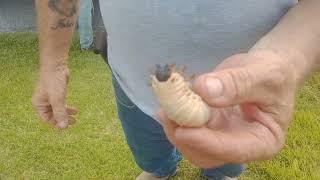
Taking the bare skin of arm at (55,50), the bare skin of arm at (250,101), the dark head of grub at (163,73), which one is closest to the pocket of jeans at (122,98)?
the bare skin of arm at (55,50)

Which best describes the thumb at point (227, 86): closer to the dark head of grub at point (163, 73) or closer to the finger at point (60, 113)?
the dark head of grub at point (163, 73)

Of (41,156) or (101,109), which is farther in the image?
(101,109)

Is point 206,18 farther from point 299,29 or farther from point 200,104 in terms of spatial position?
point 200,104

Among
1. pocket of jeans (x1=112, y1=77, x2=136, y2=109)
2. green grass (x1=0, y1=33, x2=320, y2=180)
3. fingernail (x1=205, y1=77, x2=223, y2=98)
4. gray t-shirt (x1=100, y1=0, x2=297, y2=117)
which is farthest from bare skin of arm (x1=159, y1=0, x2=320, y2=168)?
green grass (x1=0, y1=33, x2=320, y2=180)

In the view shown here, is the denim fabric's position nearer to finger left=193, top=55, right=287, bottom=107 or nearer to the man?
the man

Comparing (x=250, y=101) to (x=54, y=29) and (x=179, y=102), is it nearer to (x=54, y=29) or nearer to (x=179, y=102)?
(x=179, y=102)

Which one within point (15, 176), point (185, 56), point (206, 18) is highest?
point (206, 18)

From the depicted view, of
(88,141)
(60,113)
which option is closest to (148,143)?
(60,113)

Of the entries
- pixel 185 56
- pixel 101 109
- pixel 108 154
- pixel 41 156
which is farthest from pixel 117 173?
pixel 185 56
